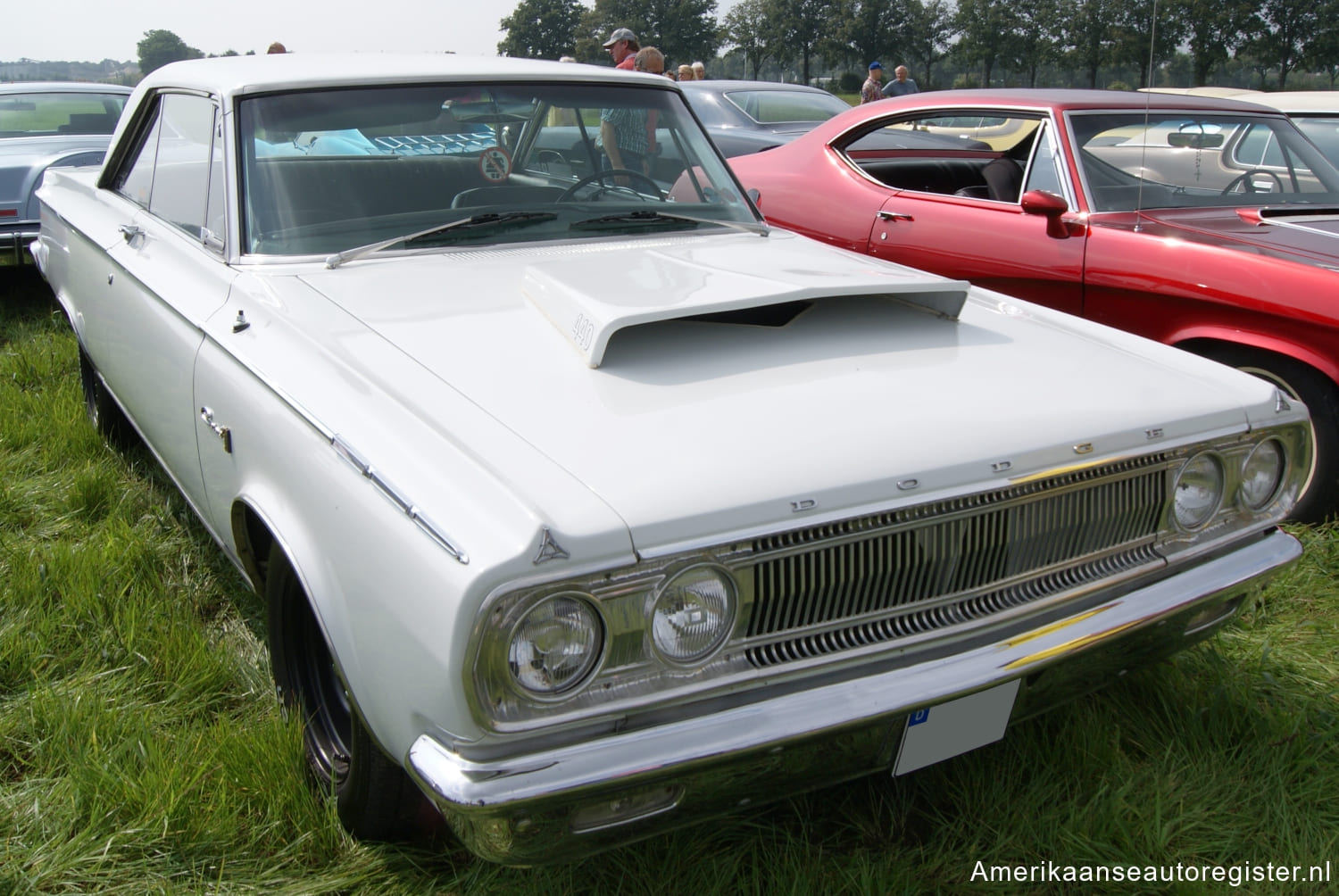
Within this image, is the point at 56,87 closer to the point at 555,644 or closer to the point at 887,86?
the point at 555,644

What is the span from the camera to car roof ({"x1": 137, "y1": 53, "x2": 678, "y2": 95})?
2.68 meters

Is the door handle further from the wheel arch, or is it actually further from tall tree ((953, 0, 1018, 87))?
tall tree ((953, 0, 1018, 87))

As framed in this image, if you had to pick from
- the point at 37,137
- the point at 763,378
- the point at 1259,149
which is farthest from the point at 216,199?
the point at 37,137

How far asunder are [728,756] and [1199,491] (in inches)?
45.4

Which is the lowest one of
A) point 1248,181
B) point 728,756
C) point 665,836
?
point 665,836

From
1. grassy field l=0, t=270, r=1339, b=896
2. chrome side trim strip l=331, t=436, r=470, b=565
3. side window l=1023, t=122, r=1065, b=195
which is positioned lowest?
grassy field l=0, t=270, r=1339, b=896

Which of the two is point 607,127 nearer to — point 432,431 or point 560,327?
point 560,327

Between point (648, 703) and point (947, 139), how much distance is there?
4.60 metres

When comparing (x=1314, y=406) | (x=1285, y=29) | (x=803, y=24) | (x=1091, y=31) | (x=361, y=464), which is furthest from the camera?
(x=803, y=24)

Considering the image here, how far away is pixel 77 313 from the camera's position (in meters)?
3.64

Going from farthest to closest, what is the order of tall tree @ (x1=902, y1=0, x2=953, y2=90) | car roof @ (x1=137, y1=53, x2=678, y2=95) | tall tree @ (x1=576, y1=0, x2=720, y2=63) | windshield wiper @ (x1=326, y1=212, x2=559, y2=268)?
1. tall tree @ (x1=576, y1=0, x2=720, y2=63)
2. tall tree @ (x1=902, y1=0, x2=953, y2=90)
3. car roof @ (x1=137, y1=53, x2=678, y2=95)
4. windshield wiper @ (x1=326, y1=212, x2=559, y2=268)

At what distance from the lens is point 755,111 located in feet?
29.9

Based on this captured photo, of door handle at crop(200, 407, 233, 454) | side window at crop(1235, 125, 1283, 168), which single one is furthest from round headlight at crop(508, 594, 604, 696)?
side window at crop(1235, 125, 1283, 168)

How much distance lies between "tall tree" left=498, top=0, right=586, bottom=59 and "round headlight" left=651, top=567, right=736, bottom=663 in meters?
90.7
